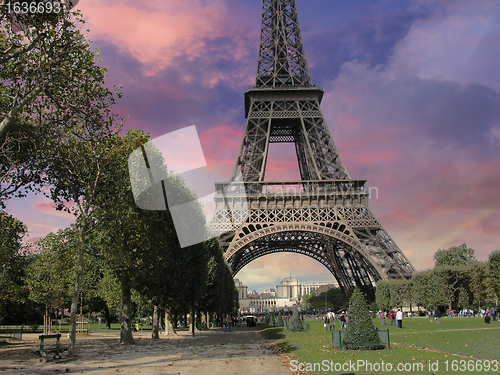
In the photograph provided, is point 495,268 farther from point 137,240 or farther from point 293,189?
point 137,240

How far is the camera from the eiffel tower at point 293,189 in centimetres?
5362

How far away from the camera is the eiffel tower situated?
5362cm

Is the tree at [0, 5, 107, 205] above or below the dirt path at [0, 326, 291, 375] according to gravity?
above

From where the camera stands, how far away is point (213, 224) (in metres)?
54.6

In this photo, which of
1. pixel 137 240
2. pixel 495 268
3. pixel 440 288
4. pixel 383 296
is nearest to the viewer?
pixel 137 240

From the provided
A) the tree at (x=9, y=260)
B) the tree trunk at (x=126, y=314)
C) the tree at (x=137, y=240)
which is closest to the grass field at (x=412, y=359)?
the tree at (x=137, y=240)

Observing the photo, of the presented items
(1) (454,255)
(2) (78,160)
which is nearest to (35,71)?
(2) (78,160)

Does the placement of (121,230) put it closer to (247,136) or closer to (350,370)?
(350,370)

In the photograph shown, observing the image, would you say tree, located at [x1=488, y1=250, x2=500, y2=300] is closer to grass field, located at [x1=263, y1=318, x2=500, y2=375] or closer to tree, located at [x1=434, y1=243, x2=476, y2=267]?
grass field, located at [x1=263, y1=318, x2=500, y2=375]

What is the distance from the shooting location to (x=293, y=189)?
5734cm

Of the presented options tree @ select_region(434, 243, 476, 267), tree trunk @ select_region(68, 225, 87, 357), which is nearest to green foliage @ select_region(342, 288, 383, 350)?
tree trunk @ select_region(68, 225, 87, 357)

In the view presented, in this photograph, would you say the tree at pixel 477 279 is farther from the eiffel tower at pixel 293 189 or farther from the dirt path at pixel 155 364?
the dirt path at pixel 155 364

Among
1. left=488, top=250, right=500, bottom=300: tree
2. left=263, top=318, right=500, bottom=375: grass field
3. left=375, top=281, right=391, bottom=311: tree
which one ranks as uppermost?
left=488, top=250, right=500, bottom=300: tree

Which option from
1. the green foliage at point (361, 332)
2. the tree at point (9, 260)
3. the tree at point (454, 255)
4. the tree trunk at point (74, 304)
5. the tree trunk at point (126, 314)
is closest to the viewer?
the green foliage at point (361, 332)
